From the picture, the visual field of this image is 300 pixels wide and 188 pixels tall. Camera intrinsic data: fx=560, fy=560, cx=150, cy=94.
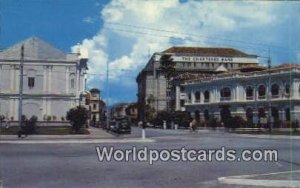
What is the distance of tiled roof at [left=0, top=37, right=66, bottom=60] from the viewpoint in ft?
30.4

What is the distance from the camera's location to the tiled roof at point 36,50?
365 inches

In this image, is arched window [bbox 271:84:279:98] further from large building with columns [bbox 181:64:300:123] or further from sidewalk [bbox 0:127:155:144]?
sidewalk [bbox 0:127:155:144]

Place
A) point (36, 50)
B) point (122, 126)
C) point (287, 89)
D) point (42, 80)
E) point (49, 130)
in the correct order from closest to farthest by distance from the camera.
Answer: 1. point (36, 50)
2. point (287, 89)
3. point (42, 80)
4. point (49, 130)
5. point (122, 126)

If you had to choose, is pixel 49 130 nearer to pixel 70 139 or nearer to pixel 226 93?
pixel 70 139

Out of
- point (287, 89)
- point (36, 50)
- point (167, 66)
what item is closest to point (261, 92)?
point (287, 89)

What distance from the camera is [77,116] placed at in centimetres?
1052

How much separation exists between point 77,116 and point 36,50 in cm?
160

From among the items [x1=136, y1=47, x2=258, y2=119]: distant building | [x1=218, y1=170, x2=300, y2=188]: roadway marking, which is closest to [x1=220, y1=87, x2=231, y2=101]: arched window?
[x1=136, y1=47, x2=258, y2=119]: distant building

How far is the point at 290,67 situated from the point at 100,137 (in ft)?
12.5

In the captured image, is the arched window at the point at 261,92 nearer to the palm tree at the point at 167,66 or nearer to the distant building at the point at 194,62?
the distant building at the point at 194,62

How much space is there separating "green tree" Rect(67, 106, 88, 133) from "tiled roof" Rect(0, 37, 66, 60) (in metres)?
1.16

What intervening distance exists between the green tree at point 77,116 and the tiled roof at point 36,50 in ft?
3.79

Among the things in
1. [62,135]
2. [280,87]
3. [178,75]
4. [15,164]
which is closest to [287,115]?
[280,87]

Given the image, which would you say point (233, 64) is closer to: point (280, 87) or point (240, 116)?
point (280, 87)
